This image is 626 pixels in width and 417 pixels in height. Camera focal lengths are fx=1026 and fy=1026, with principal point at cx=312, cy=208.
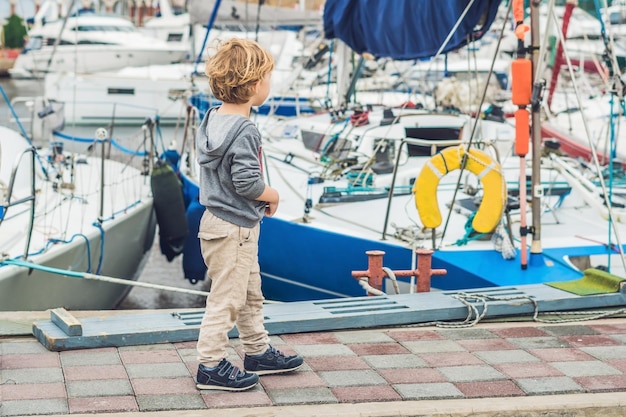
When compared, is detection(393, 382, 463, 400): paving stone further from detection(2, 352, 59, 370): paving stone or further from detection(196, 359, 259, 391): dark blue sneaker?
detection(2, 352, 59, 370): paving stone

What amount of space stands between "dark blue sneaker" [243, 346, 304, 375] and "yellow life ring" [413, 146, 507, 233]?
3.45 metres

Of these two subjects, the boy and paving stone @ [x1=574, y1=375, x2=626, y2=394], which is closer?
the boy

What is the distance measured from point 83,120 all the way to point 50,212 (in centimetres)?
1829

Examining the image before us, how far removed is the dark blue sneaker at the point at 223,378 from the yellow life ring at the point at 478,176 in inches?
147

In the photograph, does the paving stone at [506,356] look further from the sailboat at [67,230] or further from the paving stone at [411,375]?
the sailboat at [67,230]

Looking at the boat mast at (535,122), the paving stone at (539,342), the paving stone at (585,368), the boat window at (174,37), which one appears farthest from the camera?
the boat window at (174,37)

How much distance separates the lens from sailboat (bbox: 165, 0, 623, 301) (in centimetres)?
766

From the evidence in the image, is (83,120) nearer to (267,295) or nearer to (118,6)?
(267,295)

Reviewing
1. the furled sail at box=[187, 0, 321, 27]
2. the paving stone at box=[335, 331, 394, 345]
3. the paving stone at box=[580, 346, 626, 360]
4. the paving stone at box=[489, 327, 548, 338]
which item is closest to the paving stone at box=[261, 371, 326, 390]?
the paving stone at box=[335, 331, 394, 345]

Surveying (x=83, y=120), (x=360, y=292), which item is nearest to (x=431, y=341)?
(x=360, y=292)

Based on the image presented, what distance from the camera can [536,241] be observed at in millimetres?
7469

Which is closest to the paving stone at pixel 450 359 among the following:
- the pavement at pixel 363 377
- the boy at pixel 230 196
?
the pavement at pixel 363 377

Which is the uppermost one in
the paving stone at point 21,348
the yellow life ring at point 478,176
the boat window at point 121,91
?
the yellow life ring at point 478,176

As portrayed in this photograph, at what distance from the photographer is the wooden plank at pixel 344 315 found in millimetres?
4961
